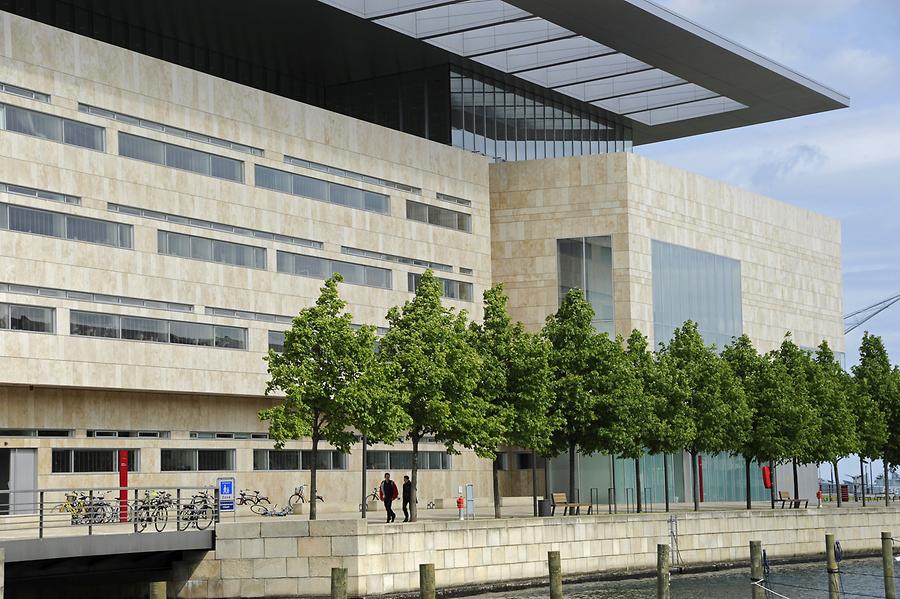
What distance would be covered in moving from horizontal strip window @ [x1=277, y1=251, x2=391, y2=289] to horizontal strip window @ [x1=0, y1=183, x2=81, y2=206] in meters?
10.5

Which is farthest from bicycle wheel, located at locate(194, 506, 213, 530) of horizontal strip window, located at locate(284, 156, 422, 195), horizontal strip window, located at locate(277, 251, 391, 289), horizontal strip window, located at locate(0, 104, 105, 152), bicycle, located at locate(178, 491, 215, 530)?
horizontal strip window, located at locate(284, 156, 422, 195)

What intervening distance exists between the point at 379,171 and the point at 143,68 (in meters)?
13.7

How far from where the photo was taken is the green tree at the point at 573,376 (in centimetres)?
5419

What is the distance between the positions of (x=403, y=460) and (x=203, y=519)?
27137 mm

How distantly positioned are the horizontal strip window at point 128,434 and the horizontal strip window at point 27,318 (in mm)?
4897

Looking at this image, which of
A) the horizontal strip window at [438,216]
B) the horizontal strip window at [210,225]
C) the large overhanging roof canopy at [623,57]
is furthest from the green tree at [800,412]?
the horizontal strip window at [210,225]

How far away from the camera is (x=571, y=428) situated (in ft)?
179

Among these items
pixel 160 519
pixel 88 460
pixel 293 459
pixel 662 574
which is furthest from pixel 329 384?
pixel 293 459

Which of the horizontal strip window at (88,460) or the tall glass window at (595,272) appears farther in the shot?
the tall glass window at (595,272)

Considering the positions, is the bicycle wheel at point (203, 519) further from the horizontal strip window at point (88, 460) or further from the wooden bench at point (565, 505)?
the wooden bench at point (565, 505)

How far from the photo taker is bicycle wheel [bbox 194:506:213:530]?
39375 millimetres

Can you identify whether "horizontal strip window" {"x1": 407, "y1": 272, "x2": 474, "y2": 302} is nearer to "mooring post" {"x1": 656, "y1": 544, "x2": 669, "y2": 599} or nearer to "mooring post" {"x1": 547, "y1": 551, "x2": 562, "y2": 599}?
"mooring post" {"x1": 656, "y1": 544, "x2": 669, "y2": 599}

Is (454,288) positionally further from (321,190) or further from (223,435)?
(223,435)

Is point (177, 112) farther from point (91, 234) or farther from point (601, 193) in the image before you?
point (601, 193)
